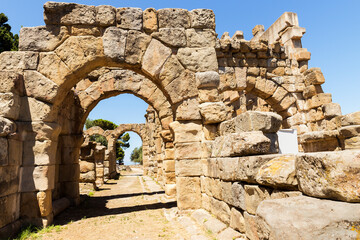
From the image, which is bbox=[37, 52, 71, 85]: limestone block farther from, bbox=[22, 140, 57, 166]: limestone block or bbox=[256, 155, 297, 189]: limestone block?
bbox=[256, 155, 297, 189]: limestone block

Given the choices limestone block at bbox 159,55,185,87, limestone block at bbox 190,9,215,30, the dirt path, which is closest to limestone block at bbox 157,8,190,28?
limestone block at bbox 190,9,215,30

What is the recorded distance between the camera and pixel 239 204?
2.90 meters

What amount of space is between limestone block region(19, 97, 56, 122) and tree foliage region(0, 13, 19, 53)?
14.7 m

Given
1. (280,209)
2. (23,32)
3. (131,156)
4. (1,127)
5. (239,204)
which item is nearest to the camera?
(280,209)

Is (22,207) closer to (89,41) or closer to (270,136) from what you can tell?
(89,41)

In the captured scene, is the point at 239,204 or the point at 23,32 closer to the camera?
the point at 239,204

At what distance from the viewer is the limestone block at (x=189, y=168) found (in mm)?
4680

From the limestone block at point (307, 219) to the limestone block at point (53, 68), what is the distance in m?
4.21

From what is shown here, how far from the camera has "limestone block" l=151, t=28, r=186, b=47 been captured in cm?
493

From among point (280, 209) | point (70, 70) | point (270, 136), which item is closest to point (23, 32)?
point (70, 70)

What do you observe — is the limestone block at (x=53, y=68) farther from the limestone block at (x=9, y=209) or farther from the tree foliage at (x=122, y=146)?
the tree foliage at (x=122, y=146)

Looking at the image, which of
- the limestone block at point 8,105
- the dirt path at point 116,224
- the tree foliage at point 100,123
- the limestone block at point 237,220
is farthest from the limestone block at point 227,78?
the tree foliage at point 100,123

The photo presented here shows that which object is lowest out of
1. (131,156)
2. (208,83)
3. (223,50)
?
(131,156)

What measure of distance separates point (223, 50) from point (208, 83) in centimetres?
370
